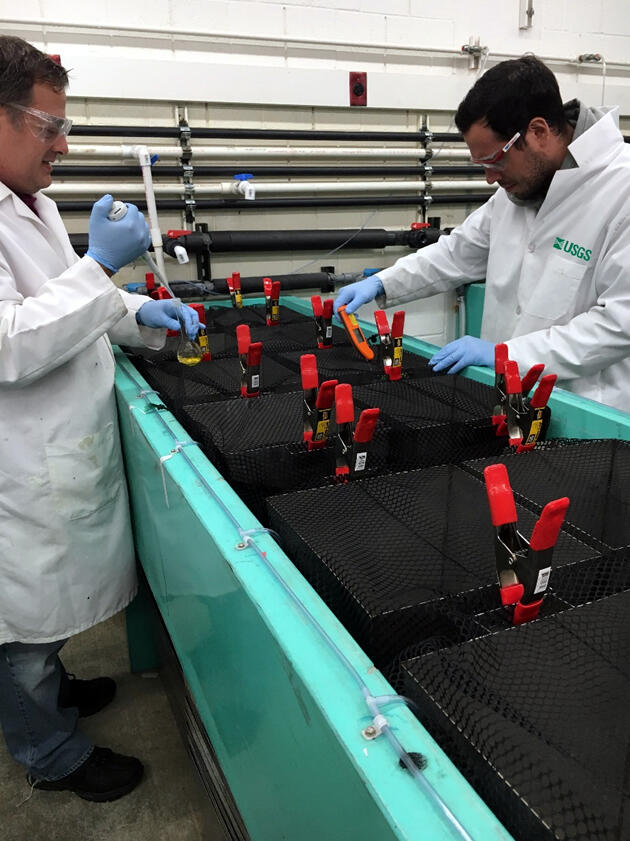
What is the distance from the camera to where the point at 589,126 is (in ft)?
4.94

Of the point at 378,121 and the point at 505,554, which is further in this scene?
the point at 378,121

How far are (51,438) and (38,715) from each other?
0.61 m

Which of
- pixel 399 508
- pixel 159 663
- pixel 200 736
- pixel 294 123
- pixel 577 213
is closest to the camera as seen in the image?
pixel 399 508

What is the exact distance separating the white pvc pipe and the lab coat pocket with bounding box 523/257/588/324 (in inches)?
54.4

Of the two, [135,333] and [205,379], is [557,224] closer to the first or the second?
[205,379]

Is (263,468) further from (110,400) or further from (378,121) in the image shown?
(378,121)

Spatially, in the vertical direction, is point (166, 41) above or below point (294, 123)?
above

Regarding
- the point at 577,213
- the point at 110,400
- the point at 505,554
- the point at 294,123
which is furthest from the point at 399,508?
the point at 294,123

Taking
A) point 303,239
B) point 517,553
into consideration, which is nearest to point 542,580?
point 517,553

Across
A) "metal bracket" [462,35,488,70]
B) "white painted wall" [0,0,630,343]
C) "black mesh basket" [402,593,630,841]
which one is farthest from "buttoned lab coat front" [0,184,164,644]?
"metal bracket" [462,35,488,70]

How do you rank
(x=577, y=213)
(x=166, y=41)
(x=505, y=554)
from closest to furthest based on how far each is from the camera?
(x=505, y=554)
(x=577, y=213)
(x=166, y=41)

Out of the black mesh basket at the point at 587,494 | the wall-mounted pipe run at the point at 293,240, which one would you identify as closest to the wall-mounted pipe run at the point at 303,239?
the wall-mounted pipe run at the point at 293,240

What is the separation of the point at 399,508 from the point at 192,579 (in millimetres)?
331

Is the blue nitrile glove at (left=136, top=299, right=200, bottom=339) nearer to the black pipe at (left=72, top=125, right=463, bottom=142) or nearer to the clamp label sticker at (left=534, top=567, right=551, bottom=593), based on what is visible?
the clamp label sticker at (left=534, top=567, right=551, bottom=593)
